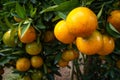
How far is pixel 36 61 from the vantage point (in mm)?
1426

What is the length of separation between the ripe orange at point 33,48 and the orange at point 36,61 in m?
0.04

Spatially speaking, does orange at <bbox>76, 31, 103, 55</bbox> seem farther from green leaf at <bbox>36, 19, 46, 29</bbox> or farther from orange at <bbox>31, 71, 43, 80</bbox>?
orange at <bbox>31, 71, 43, 80</bbox>

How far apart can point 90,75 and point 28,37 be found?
4.26 ft

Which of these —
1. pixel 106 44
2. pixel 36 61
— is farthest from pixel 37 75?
pixel 106 44

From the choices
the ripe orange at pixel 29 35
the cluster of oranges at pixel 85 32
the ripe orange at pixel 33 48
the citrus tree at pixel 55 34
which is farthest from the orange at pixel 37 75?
the cluster of oranges at pixel 85 32

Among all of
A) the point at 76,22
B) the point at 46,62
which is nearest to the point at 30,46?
the point at 46,62

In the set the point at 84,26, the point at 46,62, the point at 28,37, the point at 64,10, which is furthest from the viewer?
the point at 46,62

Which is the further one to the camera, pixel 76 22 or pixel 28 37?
pixel 28 37

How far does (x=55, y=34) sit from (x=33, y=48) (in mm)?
330

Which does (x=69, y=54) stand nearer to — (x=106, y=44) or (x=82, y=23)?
(x=106, y=44)

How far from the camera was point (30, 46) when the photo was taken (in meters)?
1.36

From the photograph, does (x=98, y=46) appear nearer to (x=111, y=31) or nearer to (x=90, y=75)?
(x=111, y=31)

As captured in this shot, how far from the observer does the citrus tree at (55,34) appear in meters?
0.90

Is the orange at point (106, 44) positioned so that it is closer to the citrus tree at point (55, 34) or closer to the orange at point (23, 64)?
the citrus tree at point (55, 34)
